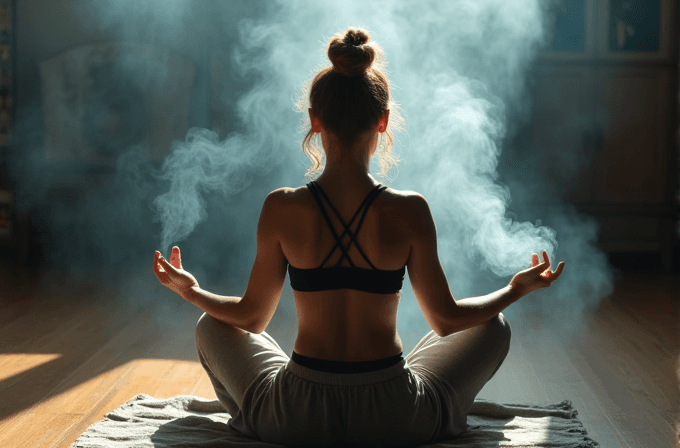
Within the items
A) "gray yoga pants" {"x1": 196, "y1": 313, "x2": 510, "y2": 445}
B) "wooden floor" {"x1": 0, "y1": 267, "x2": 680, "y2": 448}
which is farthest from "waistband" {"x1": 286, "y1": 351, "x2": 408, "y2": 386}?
"wooden floor" {"x1": 0, "y1": 267, "x2": 680, "y2": 448}

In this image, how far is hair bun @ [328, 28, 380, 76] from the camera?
3.96 ft

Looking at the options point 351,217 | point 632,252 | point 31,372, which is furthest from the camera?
point 632,252

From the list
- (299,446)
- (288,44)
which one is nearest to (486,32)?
(288,44)

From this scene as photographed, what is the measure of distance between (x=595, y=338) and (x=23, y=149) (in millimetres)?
3223

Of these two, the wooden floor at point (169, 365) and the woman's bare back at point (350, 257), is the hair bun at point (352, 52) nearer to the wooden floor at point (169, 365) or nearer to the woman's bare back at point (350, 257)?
the woman's bare back at point (350, 257)

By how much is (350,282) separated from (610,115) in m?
3.28

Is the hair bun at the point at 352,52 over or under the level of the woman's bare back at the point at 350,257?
over

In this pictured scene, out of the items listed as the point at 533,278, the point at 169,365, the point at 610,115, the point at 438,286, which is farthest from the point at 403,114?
the point at 438,286

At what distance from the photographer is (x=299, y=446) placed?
4.34 ft

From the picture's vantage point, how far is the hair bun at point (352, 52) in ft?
3.96

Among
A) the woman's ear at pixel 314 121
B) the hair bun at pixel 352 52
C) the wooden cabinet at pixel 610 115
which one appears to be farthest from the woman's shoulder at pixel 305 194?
the wooden cabinet at pixel 610 115

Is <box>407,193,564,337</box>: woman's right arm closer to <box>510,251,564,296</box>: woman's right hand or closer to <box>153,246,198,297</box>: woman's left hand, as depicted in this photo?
<box>510,251,564,296</box>: woman's right hand

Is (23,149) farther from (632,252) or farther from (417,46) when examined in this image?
(632,252)

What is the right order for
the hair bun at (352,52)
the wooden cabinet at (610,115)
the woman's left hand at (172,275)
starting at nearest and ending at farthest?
the hair bun at (352,52) < the woman's left hand at (172,275) < the wooden cabinet at (610,115)
